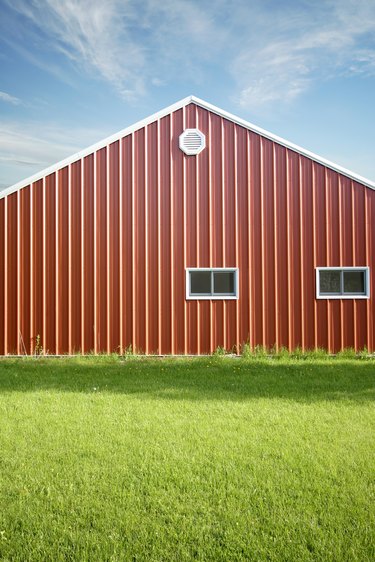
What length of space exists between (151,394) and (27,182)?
8115 mm

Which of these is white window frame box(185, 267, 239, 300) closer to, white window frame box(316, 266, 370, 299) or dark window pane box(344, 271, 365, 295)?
white window frame box(316, 266, 370, 299)

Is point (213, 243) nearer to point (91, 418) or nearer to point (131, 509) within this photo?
point (91, 418)

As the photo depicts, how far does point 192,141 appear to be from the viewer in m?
15.2

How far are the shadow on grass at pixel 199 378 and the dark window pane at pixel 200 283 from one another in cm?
202

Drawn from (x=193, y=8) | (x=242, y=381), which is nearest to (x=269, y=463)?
(x=242, y=381)

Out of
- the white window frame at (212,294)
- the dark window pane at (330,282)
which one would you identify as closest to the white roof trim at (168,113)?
the dark window pane at (330,282)

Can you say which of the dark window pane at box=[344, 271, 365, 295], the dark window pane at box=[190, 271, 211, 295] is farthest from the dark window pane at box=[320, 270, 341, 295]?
the dark window pane at box=[190, 271, 211, 295]

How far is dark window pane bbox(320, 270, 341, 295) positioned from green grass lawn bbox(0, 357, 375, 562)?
17.7 ft

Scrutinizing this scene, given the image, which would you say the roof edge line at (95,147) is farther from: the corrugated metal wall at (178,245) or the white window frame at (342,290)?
the white window frame at (342,290)

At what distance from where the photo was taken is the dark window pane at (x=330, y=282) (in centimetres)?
1498

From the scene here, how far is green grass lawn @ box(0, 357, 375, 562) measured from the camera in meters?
4.04

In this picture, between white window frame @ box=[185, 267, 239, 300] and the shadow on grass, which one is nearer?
the shadow on grass

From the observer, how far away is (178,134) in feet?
49.8

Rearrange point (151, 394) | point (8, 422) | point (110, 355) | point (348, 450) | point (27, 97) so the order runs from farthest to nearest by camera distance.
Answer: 1. point (27, 97)
2. point (110, 355)
3. point (151, 394)
4. point (8, 422)
5. point (348, 450)
